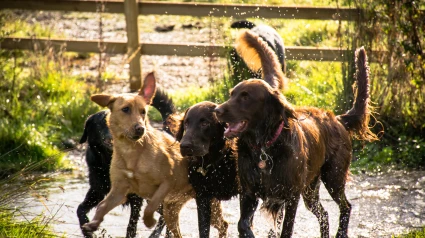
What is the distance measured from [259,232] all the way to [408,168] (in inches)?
91.0

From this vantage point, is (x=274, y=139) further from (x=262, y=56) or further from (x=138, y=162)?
(x=262, y=56)

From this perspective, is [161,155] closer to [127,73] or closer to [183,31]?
[127,73]

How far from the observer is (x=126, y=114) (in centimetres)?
661

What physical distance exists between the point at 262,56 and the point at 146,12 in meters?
5.46

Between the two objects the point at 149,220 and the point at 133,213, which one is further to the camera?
the point at 133,213

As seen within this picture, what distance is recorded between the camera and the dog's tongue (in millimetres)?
6077

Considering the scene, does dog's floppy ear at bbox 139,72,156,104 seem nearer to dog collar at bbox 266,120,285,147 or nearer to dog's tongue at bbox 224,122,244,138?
dog's tongue at bbox 224,122,244,138

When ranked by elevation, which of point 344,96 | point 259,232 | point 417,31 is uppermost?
point 417,31

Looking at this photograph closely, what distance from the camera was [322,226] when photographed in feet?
23.6

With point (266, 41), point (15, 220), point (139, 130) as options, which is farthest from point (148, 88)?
point (266, 41)

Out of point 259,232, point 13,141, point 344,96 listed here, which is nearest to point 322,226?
point 259,232

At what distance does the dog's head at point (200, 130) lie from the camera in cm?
639

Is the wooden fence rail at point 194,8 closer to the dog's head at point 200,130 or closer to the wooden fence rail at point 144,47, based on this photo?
the wooden fence rail at point 144,47

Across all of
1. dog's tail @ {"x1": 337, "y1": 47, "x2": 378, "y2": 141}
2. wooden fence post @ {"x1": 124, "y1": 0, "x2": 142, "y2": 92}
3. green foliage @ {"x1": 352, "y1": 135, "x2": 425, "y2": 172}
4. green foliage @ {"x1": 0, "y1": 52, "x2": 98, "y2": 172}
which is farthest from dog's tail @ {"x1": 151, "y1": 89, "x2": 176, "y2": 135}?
wooden fence post @ {"x1": 124, "y1": 0, "x2": 142, "y2": 92}
